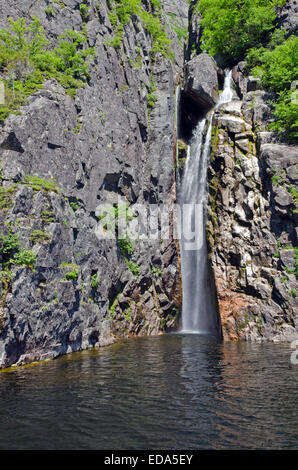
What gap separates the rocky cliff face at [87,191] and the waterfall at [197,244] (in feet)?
4.48

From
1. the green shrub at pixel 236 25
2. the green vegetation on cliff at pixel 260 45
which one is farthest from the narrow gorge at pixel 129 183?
the green shrub at pixel 236 25

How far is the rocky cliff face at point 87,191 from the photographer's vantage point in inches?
703

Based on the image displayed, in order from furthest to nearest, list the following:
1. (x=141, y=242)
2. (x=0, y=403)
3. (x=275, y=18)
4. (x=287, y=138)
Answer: (x=275, y=18)
(x=141, y=242)
(x=287, y=138)
(x=0, y=403)

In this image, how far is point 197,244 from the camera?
110ft

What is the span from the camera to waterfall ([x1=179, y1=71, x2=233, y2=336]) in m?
32.0

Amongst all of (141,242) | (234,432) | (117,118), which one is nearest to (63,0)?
(117,118)

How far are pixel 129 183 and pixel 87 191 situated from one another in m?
6.27

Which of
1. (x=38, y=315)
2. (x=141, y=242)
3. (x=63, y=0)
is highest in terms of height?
(x=63, y=0)

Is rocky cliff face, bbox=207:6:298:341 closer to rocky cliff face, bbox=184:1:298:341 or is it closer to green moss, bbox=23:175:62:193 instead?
rocky cliff face, bbox=184:1:298:341

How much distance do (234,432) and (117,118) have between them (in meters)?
26.1

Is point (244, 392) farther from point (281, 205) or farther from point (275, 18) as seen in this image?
point (275, 18)

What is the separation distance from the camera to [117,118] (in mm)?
29578

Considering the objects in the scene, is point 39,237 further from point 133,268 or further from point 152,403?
point 133,268

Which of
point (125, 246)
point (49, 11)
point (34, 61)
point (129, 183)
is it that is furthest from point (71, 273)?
point (49, 11)
